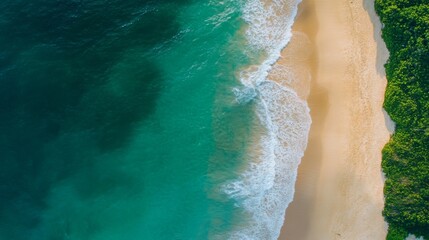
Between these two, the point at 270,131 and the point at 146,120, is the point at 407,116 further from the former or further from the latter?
the point at 146,120

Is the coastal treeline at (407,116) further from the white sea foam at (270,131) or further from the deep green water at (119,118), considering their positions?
the deep green water at (119,118)

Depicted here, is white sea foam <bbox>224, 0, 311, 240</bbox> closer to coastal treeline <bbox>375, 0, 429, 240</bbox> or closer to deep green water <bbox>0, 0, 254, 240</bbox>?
deep green water <bbox>0, 0, 254, 240</bbox>

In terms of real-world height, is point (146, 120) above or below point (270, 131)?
above

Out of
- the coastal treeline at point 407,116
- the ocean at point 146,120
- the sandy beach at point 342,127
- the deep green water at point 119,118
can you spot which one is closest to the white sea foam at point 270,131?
the ocean at point 146,120

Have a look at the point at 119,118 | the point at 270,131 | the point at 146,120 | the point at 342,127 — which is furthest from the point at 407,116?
the point at 119,118

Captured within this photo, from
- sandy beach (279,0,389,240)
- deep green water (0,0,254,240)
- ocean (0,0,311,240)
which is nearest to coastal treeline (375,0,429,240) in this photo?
sandy beach (279,0,389,240)

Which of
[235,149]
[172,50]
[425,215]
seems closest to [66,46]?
[172,50]

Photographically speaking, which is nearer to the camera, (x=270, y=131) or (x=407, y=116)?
(x=407, y=116)
